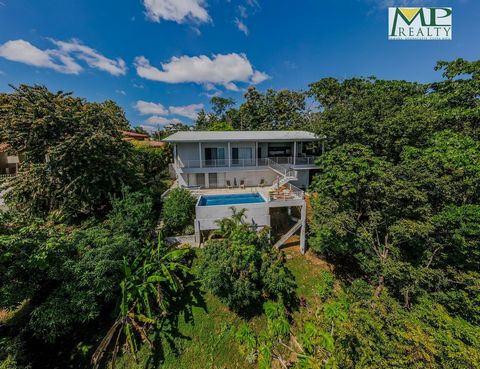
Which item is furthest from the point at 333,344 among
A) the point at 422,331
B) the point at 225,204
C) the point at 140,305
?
the point at 225,204

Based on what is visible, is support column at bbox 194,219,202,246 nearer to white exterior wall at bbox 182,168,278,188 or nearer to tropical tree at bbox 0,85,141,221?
tropical tree at bbox 0,85,141,221

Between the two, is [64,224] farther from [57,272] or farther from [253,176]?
[253,176]

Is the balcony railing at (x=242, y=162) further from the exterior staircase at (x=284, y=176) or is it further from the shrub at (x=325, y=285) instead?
the shrub at (x=325, y=285)

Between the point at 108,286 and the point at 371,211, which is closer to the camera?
the point at 108,286

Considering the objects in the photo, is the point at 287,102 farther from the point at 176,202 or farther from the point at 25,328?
the point at 25,328

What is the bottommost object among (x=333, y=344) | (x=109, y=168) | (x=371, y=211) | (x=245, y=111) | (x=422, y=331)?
(x=333, y=344)

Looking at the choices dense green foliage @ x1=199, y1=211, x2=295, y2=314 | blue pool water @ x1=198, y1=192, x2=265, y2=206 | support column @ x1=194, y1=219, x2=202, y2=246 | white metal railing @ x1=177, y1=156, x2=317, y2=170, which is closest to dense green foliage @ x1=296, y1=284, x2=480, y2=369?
dense green foliage @ x1=199, y1=211, x2=295, y2=314
